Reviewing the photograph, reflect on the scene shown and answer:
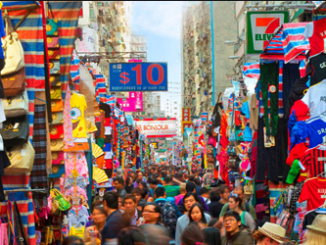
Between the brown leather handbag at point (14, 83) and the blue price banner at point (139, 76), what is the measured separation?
1283 centimetres

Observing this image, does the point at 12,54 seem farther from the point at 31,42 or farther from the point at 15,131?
the point at 15,131

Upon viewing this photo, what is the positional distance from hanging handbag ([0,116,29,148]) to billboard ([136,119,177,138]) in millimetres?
43534

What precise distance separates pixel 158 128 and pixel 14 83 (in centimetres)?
4416

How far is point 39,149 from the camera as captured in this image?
6848 millimetres

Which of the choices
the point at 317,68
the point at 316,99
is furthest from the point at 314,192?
the point at 317,68

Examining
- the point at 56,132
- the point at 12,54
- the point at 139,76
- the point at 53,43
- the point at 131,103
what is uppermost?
the point at 139,76

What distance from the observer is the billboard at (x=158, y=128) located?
49.9 meters

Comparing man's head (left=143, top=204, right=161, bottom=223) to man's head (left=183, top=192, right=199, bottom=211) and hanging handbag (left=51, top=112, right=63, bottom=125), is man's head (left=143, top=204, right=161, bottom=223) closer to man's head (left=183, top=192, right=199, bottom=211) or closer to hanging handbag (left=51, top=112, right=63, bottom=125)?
man's head (left=183, top=192, right=199, bottom=211)

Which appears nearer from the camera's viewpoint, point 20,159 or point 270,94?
point 20,159

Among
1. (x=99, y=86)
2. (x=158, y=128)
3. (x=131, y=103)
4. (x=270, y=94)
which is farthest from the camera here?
(x=158, y=128)

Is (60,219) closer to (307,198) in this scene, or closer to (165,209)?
(165,209)

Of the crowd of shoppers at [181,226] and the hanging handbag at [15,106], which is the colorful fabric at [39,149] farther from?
the crowd of shoppers at [181,226]

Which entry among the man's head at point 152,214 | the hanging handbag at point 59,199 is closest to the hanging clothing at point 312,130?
the man's head at point 152,214

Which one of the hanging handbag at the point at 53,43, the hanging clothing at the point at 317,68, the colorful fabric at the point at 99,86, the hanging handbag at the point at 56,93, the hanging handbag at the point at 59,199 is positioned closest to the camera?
the hanging clothing at the point at 317,68
